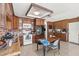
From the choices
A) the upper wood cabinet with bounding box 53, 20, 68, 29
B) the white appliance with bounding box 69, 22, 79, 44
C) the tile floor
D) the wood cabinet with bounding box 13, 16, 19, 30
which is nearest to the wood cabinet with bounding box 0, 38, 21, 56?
the tile floor

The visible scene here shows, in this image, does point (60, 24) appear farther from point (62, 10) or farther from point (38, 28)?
point (38, 28)

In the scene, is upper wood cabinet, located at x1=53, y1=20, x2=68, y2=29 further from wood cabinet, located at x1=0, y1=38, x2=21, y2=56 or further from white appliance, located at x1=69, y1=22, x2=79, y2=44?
wood cabinet, located at x1=0, y1=38, x2=21, y2=56

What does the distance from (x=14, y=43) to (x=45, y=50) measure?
0.62 metres

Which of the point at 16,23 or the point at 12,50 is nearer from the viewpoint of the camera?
the point at 12,50

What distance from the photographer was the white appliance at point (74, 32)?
2.02 m

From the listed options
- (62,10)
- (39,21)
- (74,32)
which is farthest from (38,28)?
(74,32)

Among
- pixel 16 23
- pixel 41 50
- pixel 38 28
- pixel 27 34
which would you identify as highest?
pixel 16 23

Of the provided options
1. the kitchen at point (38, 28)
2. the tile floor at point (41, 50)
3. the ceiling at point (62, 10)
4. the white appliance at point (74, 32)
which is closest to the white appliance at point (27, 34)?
the kitchen at point (38, 28)

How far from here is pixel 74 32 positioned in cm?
209

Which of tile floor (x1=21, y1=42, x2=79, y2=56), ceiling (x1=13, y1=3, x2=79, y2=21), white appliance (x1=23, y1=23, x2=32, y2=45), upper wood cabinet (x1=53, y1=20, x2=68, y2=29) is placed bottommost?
tile floor (x1=21, y1=42, x2=79, y2=56)

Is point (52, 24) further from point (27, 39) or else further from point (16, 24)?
point (16, 24)

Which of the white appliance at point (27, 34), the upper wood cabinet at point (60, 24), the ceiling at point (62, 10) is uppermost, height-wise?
the ceiling at point (62, 10)

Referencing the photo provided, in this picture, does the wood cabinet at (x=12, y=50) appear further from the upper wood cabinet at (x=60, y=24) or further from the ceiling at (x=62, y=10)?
the upper wood cabinet at (x=60, y=24)

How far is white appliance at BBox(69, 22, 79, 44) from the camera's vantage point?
2.02 m
